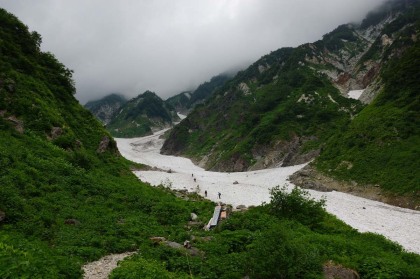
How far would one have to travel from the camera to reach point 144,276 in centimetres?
1559

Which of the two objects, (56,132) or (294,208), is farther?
(56,132)

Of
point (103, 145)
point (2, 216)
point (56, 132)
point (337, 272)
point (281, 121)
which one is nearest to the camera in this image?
point (337, 272)

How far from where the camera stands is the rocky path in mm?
17198

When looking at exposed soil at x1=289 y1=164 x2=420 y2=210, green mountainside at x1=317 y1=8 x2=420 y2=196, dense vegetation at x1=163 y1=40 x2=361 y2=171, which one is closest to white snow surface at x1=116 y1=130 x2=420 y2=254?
exposed soil at x1=289 y1=164 x2=420 y2=210

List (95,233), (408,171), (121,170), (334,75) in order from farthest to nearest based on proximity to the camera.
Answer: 1. (334,75)
2. (408,171)
3. (121,170)
4. (95,233)

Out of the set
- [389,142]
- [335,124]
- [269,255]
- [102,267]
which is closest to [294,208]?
[269,255]

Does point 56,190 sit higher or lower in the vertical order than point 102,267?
higher

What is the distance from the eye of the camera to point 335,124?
11119 cm

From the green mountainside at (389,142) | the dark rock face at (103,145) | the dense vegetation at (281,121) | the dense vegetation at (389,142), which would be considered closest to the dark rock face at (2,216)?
the dark rock face at (103,145)

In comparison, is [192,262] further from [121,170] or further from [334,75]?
[334,75]

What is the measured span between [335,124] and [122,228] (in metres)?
99.8

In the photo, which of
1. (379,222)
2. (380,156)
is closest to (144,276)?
(379,222)

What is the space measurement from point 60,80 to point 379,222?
5446cm

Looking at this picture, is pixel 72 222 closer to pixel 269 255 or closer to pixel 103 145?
pixel 269 255
